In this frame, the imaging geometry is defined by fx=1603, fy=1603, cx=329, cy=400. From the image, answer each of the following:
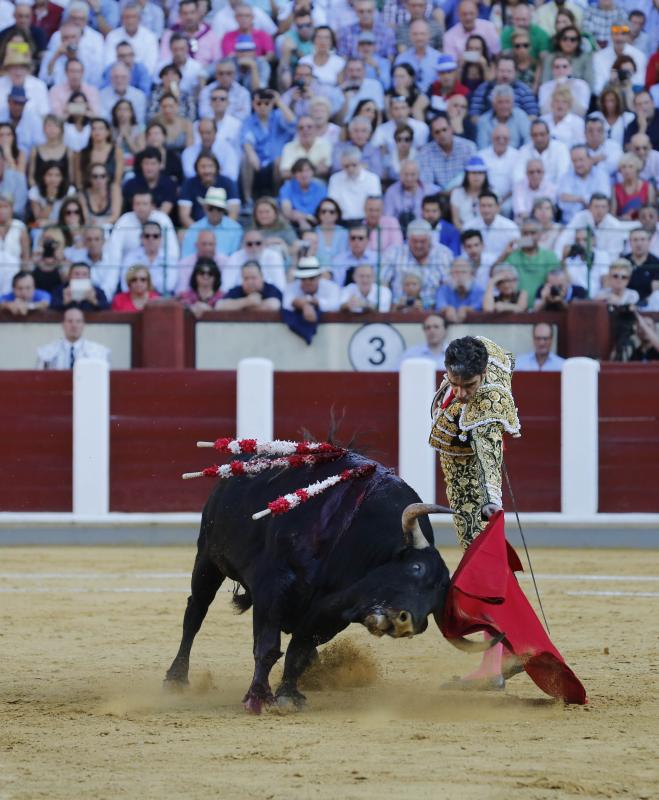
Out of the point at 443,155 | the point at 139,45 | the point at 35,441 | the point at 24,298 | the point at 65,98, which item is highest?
the point at 139,45

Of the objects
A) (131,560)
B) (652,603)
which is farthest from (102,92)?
(652,603)

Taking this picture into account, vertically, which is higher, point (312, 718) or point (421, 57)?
point (421, 57)

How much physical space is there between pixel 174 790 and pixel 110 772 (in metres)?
0.25

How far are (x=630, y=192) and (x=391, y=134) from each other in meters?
1.63

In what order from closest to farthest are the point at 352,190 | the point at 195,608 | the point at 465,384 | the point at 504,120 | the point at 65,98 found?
the point at 465,384 → the point at 195,608 → the point at 352,190 → the point at 504,120 → the point at 65,98

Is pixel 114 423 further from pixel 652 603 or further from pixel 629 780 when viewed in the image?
pixel 629 780

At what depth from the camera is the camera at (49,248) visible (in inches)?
389

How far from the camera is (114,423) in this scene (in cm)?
949

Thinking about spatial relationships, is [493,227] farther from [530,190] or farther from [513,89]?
[513,89]

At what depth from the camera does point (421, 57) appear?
11203 mm

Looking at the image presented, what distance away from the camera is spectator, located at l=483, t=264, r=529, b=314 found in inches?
384

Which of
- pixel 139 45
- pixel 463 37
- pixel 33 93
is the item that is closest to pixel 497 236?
pixel 463 37

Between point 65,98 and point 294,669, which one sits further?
point 65,98

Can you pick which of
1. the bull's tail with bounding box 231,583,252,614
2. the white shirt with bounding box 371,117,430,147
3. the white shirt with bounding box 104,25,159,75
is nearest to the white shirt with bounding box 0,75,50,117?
the white shirt with bounding box 104,25,159,75
